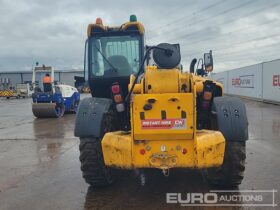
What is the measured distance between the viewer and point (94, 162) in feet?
16.6

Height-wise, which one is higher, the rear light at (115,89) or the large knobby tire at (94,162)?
the rear light at (115,89)

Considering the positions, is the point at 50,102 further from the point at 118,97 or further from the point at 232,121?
the point at 232,121

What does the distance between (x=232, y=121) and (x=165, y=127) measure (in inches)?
39.6

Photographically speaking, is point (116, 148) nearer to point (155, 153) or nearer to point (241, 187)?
point (155, 153)

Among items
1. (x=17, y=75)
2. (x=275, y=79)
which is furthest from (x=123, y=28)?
(x=17, y=75)

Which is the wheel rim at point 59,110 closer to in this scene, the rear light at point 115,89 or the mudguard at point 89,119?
the mudguard at point 89,119

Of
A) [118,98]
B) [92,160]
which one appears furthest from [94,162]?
[118,98]

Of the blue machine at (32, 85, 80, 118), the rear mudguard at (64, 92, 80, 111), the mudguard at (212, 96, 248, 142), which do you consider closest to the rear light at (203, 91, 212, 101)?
the mudguard at (212, 96, 248, 142)

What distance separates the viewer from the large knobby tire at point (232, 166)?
4.91 metres

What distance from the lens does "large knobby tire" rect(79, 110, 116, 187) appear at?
5.05 meters

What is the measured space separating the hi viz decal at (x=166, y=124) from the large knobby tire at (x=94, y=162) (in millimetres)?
886

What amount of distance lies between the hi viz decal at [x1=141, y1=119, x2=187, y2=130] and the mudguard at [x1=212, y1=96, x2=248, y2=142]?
676 millimetres
